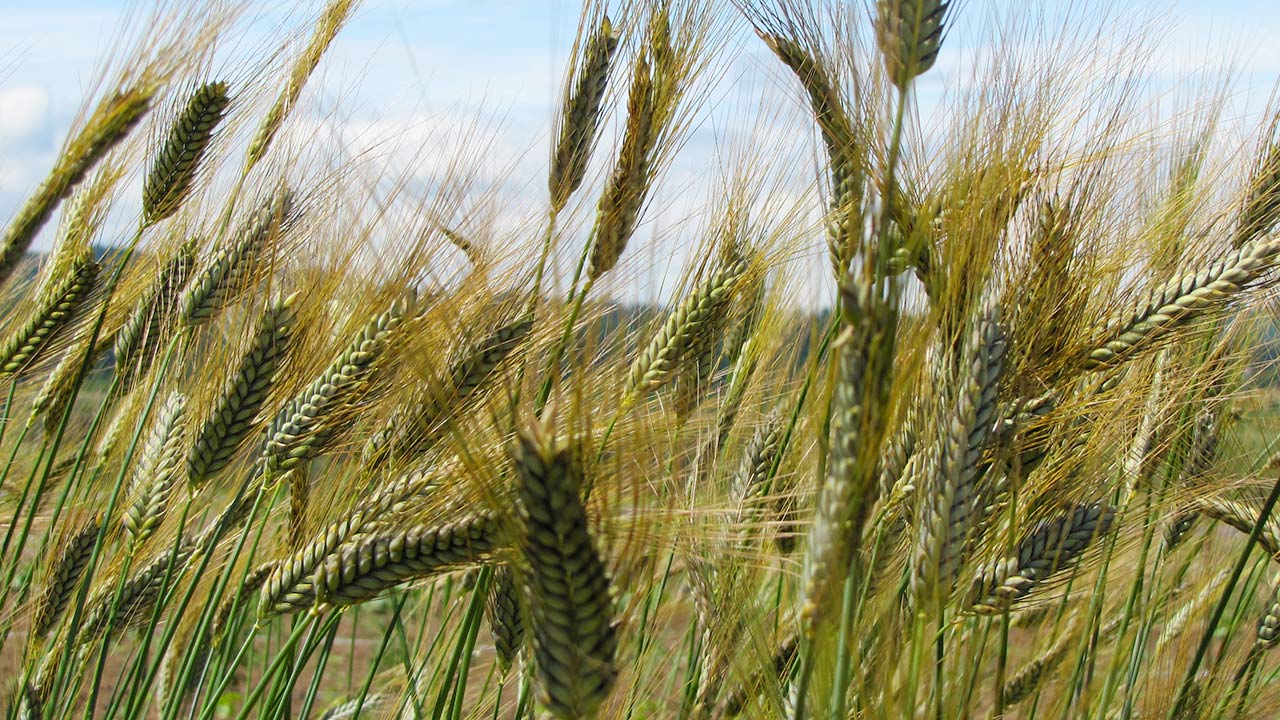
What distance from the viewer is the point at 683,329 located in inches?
63.4

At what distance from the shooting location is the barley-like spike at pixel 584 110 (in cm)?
170

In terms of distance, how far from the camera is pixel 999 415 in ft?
3.65

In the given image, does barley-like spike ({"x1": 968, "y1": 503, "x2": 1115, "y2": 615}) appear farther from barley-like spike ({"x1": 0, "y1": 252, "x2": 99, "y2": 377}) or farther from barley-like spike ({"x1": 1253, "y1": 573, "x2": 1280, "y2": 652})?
barley-like spike ({"x1": 0, "y1": 252, "x2": 99, "y2": 377})

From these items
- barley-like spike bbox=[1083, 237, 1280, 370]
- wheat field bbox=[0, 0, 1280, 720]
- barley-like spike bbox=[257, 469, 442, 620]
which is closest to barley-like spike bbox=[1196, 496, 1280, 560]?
wheat field bbox=[0, 0, 1280, 720]

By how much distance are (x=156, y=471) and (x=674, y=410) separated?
85 centimetres

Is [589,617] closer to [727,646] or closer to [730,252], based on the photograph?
[727,646]

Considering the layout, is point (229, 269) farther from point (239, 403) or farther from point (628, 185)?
point (628, 185)

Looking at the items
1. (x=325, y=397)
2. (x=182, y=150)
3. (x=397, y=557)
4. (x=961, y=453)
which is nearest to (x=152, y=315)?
(x=182, y=150)

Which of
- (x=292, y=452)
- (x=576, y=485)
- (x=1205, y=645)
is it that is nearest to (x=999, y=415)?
(x=576, y=485)

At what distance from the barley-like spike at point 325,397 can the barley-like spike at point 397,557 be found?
218mm

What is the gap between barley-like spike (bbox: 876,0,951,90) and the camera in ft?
2.82

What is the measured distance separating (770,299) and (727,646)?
0.80 m

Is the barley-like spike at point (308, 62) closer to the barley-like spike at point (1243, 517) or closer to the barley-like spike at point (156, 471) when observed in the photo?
the barley-like spike at point (156, 471)

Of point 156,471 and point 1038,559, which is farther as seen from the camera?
point 156,471
